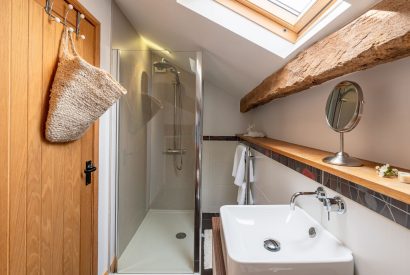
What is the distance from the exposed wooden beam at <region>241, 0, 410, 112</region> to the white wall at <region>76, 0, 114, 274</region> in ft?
4.83

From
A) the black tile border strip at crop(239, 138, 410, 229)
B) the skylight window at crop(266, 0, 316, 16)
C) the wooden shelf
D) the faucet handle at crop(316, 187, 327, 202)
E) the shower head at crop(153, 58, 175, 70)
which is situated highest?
the skylight window at crop(266, 0, 316, 16)

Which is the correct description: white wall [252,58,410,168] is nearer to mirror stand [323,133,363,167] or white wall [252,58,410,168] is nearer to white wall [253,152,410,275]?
mirror stand [323,133,363,167]

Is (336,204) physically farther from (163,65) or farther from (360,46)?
(163,65)

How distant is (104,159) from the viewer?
75.2 inches

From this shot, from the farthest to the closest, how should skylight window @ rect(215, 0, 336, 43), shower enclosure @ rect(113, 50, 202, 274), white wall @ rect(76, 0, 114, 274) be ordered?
shower enclosure @ rect(113, 50, 202, 274), white wall @ rect(76, 0, 114, 274), skylight window @ rect(215, 0, 336, 43)

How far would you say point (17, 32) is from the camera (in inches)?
38.9

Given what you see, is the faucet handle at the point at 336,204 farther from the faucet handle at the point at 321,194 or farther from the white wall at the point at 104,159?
the white wall at the point at 104,159

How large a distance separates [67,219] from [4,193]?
1.77ft

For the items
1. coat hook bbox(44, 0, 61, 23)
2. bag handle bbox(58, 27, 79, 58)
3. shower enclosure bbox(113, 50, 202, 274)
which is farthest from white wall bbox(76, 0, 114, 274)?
coat hook bbox(44, 0, 61, 23)

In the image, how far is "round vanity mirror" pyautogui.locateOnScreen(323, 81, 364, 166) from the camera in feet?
2.95

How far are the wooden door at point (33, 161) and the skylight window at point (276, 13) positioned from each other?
1047 mm

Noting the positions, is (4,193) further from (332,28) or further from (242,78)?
(242,78)

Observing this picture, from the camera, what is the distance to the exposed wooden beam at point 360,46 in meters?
0.66

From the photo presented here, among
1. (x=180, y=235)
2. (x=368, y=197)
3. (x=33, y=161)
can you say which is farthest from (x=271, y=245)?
(x=180, y=235)
